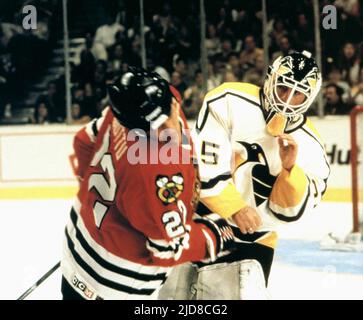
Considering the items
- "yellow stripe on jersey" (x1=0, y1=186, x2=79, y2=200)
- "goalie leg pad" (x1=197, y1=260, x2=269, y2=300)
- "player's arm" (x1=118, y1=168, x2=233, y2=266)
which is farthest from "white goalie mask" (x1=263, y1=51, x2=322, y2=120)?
"yellow stripe on jersey" (x1=0, y1=186, x2=79, y2=200)

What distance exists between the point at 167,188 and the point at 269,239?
0.54 metres

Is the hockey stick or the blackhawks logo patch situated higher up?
the blackhawks logo patch

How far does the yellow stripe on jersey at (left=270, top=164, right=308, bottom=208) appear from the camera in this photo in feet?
6.88

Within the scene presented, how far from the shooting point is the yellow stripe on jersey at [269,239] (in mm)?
2178

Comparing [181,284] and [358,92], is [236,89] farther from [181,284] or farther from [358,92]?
[181,284]

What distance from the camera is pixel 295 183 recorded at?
2.11 meters

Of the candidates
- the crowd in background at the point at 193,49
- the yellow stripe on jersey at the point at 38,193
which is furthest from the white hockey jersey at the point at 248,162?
the yellow stripe on jersey at the point at 38,193

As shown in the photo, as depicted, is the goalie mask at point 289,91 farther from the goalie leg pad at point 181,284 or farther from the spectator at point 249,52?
the goalie leg pad at point 181,284

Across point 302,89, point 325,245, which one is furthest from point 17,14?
point 325,245

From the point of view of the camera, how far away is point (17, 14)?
2.44 metres

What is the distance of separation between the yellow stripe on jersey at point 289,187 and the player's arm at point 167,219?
0.79 ft

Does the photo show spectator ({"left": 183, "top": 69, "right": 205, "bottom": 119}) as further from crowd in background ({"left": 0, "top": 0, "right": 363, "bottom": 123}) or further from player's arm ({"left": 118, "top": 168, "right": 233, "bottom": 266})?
player's arm ({"left": 118, "top": 168, "right": 233, "bottom": 266})

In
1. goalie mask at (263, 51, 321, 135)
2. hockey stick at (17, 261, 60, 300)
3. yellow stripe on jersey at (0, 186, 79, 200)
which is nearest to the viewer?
goalie mask at (263, 51, 321, 135)
